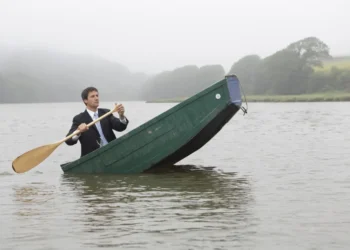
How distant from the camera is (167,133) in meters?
13.3

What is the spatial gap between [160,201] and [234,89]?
3951 millimetres

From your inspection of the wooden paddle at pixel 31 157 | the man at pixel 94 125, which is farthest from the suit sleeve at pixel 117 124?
the wooden paddle at pixel 31 157

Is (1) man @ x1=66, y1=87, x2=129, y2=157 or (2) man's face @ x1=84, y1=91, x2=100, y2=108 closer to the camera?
(1) man @ x1=66, y1=87, x2=129, y2=157

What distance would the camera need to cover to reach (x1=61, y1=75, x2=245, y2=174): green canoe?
13.2 meters

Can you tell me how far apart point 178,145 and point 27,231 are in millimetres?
5915

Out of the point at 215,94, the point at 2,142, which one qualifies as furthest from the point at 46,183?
the point at 2,142

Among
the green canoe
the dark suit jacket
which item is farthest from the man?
the green canoe

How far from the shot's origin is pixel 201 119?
13305 mm

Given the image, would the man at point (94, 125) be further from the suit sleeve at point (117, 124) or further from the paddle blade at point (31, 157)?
the paddle blade at point (31, 157)

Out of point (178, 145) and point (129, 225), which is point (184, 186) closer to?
point (178, 145)

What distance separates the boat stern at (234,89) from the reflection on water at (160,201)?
1.63m

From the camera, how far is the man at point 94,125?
512 inches

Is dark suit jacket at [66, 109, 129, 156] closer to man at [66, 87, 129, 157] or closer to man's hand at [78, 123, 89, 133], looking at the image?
man at [66, 87, 129, 157]

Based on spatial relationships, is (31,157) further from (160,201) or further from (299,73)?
(299,73)
